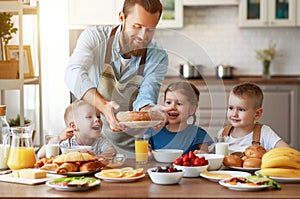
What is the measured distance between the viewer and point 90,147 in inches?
107

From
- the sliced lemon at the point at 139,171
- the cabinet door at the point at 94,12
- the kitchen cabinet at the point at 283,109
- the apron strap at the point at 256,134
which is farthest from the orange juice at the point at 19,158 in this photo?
the kitchen cabinet at the point at 283,109

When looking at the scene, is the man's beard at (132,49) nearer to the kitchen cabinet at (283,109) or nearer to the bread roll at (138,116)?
the bread roll at (138,116)

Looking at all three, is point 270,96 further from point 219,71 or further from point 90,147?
point 90,147

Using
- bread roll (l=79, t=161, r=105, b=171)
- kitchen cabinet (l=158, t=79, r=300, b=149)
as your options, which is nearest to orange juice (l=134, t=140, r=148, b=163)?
bread roll (l=79, t=161, r=105, b=171)

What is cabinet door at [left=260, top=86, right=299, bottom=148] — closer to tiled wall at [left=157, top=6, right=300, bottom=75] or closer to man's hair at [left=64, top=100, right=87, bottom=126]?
tiled wall at [left=157, top=6, right=300, bottom=75]

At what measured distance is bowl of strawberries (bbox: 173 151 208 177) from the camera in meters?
2.35

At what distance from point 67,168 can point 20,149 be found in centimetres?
28

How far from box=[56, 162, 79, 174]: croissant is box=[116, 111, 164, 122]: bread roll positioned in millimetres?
394

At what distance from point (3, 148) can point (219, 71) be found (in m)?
3.94

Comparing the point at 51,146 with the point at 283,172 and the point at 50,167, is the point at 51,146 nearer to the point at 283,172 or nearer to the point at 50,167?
the point at 50,167

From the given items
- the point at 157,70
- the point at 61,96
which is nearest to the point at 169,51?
the point at 157,70

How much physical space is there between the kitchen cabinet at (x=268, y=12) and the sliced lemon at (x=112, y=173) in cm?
405

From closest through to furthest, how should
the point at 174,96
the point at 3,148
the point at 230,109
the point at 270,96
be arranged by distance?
the point at 3,148, the point at 174,96, the point at 230,109, the point at 270,96

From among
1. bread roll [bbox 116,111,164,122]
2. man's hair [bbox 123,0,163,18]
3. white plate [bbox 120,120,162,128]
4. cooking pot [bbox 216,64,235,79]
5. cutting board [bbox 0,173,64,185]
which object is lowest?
cutting board [bbox 0,173,64,185]
